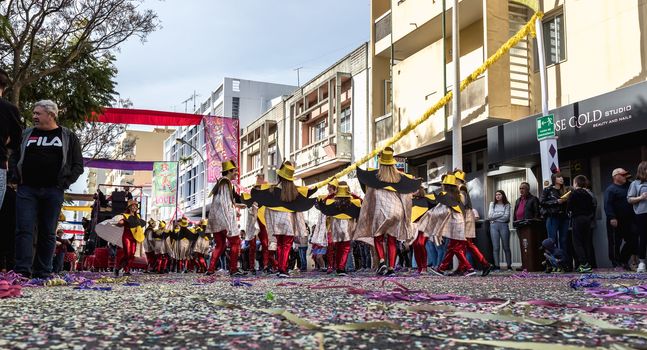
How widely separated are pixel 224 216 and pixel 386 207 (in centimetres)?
286

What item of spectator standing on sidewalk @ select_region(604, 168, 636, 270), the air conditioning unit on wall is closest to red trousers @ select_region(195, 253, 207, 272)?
the air conditioning unit on wall

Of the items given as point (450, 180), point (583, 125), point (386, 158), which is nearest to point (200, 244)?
point (450, 180)

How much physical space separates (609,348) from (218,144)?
29854 mm

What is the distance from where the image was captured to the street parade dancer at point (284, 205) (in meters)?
10.4

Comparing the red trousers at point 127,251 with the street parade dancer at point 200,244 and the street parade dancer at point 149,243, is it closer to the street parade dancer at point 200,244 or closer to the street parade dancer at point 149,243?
the street parade dancer at point 200,244

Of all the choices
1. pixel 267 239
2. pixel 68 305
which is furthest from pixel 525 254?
pixel 68 305

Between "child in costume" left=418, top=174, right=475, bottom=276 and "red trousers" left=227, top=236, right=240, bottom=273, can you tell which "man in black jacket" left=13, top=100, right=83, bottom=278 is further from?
"child in costume" left=418, top=174, right=475, bottom=276

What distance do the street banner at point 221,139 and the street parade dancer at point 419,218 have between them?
19.4 m

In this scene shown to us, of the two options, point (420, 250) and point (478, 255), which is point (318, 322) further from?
point (420, 250)

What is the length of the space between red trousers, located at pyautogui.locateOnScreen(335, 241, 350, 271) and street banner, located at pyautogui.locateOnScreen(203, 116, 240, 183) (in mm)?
19096

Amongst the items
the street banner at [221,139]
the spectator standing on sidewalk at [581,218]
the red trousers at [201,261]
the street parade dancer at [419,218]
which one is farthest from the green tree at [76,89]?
the street banner at [221,139]

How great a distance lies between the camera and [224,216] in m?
11.2

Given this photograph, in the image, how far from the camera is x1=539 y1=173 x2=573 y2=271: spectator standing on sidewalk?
1161 centimetres

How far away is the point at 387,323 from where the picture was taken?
3.13 metres
